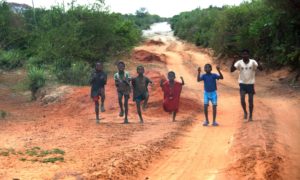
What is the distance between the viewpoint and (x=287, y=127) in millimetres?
12039

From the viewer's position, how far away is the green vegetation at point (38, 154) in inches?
350

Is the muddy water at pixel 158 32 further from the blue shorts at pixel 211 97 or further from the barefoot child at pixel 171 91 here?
the blue shorts at pixel 211 97

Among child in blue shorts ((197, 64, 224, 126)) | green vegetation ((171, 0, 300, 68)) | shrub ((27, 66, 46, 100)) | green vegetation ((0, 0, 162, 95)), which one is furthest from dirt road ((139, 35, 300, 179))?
green vegetation ((0, 0, 162, 95))

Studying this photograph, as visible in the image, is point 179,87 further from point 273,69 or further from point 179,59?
point 179,59

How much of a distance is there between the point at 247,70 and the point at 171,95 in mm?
2035

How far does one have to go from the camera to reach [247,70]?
12297mm

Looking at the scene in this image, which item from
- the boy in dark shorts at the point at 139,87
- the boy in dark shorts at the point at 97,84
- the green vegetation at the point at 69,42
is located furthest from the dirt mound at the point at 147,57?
the boy in dark shorts at the point at 139,87

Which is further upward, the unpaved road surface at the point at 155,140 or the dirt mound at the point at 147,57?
the dirt mound at the point at 147,57

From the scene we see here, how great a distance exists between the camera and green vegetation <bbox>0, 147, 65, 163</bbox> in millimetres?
8877

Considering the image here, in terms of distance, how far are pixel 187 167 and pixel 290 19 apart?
1311 cm

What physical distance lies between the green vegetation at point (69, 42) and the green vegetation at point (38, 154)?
10398mm

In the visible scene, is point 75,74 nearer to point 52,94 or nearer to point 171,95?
point 52,94

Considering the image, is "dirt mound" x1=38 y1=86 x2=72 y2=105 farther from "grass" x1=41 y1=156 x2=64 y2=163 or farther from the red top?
"grass" x1=41 y1=156 x2=64 y2=163

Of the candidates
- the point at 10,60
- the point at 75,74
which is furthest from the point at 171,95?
the point at 10,60
